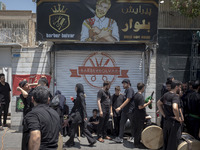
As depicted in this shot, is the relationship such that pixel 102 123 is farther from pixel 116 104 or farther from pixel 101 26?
pixel 101 26

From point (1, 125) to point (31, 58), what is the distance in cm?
248

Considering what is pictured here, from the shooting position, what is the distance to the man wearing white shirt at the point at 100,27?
885cm

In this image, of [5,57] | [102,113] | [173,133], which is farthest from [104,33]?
[173,133]

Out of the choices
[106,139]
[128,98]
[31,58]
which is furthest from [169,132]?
[31,58]

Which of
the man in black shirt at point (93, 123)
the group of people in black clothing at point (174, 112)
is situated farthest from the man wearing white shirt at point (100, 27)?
the group of people in black clothing at point (174, 112)

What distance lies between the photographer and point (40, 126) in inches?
124

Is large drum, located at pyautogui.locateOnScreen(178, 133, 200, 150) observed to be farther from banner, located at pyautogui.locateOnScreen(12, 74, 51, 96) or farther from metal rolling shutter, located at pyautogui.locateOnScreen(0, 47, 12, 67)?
metal rolling shutter, located at pyautogui.locateOnScreen(0, 47, 12, 67)

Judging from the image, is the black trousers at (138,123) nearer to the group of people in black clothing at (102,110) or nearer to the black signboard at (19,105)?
the group of people in black clothing at (102,110)

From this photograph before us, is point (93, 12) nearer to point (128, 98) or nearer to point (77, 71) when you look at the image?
point (77, 71)

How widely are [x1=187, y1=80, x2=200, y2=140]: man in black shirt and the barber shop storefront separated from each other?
287 centimetres

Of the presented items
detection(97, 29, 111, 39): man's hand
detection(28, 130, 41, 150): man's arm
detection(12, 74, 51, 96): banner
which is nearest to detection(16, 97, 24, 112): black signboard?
detection(12, 74, 51, 96): banner

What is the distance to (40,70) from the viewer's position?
915cm

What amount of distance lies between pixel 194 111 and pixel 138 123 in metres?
1.53

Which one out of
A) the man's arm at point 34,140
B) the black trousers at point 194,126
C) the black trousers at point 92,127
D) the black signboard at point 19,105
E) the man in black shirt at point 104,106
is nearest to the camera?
the man's arm at point 34,140
